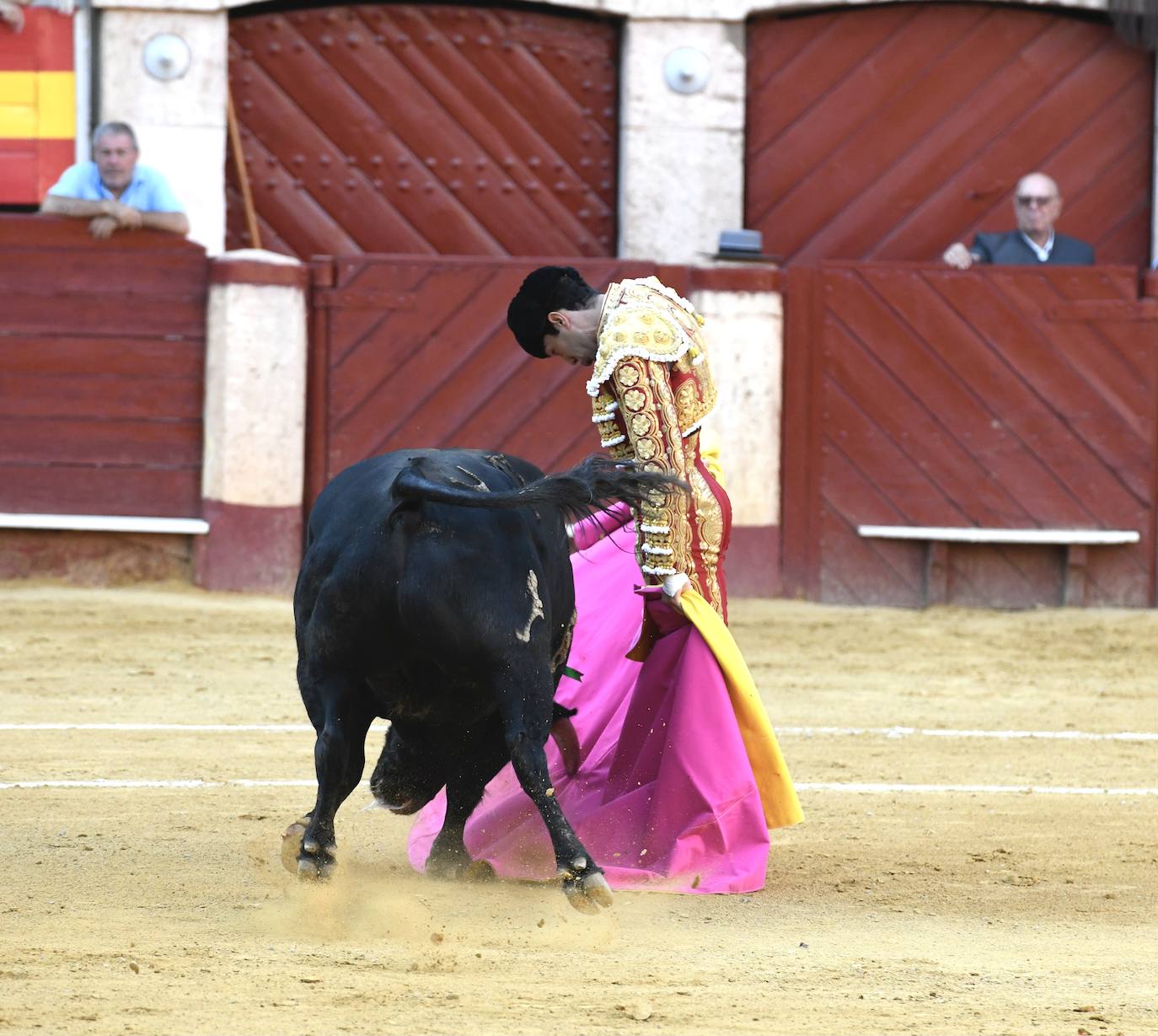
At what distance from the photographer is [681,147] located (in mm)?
8984

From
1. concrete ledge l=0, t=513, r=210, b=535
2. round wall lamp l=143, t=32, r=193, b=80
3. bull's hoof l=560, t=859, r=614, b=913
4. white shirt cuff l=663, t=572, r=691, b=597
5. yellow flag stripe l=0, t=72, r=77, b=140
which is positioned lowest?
bull's hoof l=560, t=859, r=614, b=913

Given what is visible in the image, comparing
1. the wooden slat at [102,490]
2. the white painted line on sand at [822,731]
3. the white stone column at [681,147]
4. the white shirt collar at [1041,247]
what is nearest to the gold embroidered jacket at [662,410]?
the white painted line on sand at [822,731]

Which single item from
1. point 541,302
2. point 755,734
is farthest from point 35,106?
point 755,734

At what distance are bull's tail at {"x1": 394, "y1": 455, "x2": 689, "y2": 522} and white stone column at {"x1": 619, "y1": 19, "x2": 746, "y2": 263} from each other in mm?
5615

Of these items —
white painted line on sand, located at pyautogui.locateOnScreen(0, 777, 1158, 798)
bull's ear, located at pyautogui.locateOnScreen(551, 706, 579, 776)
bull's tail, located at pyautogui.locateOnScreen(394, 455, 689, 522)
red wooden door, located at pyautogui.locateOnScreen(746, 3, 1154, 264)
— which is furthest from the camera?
red wooden door, located at pyautogui.locateOnScreen(746, 3, 1154, 264)

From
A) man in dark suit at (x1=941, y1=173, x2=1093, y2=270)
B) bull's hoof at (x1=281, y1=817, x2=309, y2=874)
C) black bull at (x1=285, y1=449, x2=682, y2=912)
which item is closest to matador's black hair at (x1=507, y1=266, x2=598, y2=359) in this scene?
black bull at (x1=285, y1=449, x2=682, y2=912)

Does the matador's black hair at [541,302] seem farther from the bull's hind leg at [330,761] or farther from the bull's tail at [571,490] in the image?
the bull's hind leg at [330,761]

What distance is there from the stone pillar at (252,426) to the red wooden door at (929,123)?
2.36m

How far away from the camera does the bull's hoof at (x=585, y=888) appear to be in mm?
3264

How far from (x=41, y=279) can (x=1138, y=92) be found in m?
4.83

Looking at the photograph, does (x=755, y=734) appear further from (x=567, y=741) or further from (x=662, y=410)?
(x=662, y=410)

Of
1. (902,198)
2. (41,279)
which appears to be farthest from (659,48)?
(41,279)

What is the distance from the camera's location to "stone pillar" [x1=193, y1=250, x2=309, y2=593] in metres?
7.88

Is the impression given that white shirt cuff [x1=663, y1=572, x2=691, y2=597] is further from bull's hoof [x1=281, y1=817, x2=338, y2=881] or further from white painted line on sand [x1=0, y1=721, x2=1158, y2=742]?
white painted line on sand [x1=0, y1=721, x2=1158, y2=742]
